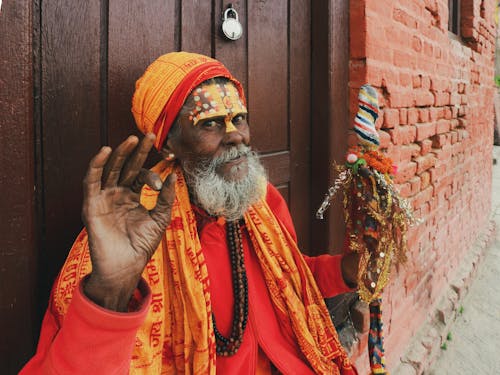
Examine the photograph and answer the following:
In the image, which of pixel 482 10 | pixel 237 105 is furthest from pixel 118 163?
pixel 482 10

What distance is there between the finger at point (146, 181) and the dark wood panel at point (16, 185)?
44 cm

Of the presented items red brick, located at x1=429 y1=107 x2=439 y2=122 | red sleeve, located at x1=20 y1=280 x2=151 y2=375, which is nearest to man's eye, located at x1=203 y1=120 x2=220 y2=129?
red sleeve, located at x1=20 y1=280 x2=151 y2=375

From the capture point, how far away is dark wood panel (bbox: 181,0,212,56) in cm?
165

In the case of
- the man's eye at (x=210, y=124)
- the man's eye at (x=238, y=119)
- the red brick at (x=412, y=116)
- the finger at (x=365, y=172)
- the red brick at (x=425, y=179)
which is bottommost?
the red brick at (x=425, y=179)

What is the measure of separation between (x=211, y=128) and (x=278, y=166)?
2.72ft

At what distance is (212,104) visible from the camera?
132 cm

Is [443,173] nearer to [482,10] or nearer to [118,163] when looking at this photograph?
[482,10]

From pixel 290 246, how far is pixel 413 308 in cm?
185

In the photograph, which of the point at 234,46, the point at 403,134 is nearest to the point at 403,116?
the point at 403,134

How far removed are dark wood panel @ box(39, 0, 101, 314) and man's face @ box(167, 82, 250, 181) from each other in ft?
1.00

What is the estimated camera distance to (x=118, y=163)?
33.8 inches

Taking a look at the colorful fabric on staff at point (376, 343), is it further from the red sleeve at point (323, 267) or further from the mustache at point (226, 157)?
the mustache at point (226, 157)

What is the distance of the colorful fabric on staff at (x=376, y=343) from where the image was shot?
4.87ft

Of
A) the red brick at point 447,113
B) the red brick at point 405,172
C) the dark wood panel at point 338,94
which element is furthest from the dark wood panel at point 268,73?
the red brick at point 447,113
